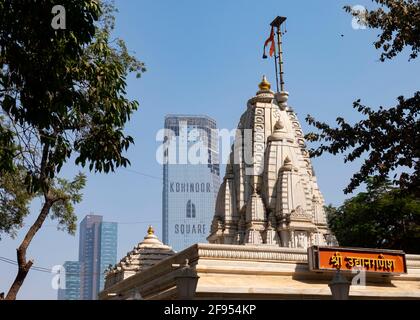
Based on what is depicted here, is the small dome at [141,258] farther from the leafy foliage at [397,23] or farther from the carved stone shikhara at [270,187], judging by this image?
the leafy foliage at [397,23]

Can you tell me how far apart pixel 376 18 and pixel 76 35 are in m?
10.0

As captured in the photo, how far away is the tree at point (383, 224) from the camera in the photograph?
141 feet

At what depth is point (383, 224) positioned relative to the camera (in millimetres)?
44812

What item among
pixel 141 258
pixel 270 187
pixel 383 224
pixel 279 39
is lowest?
pixel 141 258

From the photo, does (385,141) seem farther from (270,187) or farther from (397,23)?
(270,187)

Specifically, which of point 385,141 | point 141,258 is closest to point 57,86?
point 385,141

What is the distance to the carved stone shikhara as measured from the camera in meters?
31.8

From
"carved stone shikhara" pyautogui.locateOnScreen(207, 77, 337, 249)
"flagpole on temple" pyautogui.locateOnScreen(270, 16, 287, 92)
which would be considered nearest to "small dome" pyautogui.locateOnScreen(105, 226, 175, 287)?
"carved stone shikhara" pyautogui.locateOnScreen(207, 77, 337, 249)

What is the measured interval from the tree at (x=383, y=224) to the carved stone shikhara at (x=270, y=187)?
962 centimetres

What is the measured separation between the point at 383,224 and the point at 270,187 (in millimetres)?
14957

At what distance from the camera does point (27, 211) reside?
32.5 m
